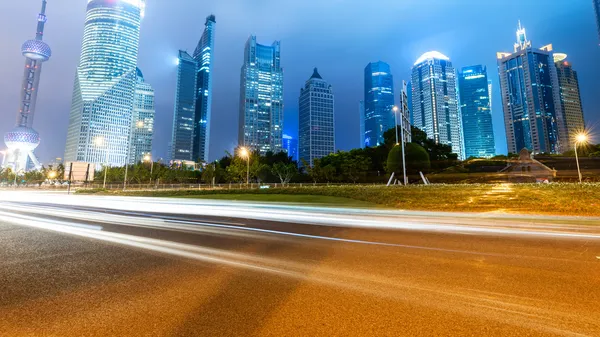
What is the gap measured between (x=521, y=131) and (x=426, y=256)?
20214 centimetres

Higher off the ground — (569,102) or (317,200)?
(569,102)

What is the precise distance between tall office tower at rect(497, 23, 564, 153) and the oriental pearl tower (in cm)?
30079

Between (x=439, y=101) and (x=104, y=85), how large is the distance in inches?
8501

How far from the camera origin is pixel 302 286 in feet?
13.5

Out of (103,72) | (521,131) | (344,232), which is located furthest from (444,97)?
(103,72)

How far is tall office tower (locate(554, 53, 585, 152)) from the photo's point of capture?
145500 mm

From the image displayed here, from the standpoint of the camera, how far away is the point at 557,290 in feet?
12.6

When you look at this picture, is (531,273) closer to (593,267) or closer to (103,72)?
(593,267)

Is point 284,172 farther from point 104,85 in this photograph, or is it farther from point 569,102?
point 569,102

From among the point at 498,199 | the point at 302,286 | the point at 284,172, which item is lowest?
the point at 302,286

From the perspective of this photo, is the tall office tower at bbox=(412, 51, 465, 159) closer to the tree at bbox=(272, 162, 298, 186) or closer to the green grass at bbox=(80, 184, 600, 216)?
the tree at bbox=(272, 162, 298, 186)

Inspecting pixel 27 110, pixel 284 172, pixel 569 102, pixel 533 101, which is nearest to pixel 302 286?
pixel 284 172

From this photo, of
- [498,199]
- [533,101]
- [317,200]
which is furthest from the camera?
[533,101]

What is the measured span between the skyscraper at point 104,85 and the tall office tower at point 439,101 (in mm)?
193326
